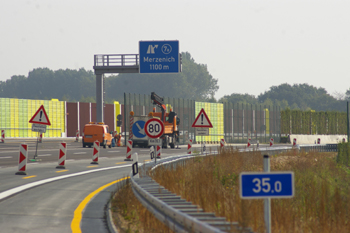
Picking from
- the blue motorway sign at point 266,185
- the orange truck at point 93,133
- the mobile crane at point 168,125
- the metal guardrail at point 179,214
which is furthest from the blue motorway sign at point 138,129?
the blue motorway sign at point 266,185

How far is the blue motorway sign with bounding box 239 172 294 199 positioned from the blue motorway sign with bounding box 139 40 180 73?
31.8 meters

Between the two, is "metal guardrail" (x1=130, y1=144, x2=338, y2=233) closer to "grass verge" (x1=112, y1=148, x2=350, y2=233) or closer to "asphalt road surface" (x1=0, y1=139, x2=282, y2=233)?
"grass verge" (x1=112, y1=148, x2=350, y2=233)

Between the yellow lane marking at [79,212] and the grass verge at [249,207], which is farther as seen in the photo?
the yellow lane marking at [79,212]

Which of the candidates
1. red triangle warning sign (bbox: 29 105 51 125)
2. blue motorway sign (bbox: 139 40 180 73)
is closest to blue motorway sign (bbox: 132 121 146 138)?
blue motorway sign (bbox: 139 40 180 73)

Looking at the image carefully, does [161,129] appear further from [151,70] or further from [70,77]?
[70,77]

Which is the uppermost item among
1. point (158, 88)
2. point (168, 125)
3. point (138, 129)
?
point (158, 88)

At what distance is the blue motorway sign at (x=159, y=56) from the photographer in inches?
1436

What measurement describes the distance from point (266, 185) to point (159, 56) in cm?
3224

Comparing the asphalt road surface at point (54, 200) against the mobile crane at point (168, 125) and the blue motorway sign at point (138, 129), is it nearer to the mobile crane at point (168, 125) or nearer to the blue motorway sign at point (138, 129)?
the blue motorway sign at point (138, 129)

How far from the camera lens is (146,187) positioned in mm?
8984

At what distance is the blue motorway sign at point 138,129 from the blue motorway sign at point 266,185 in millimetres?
32842

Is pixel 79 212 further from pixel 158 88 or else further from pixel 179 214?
pixel 158 88

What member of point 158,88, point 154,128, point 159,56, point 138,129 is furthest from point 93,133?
point 158,88

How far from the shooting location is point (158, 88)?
6417 inches
